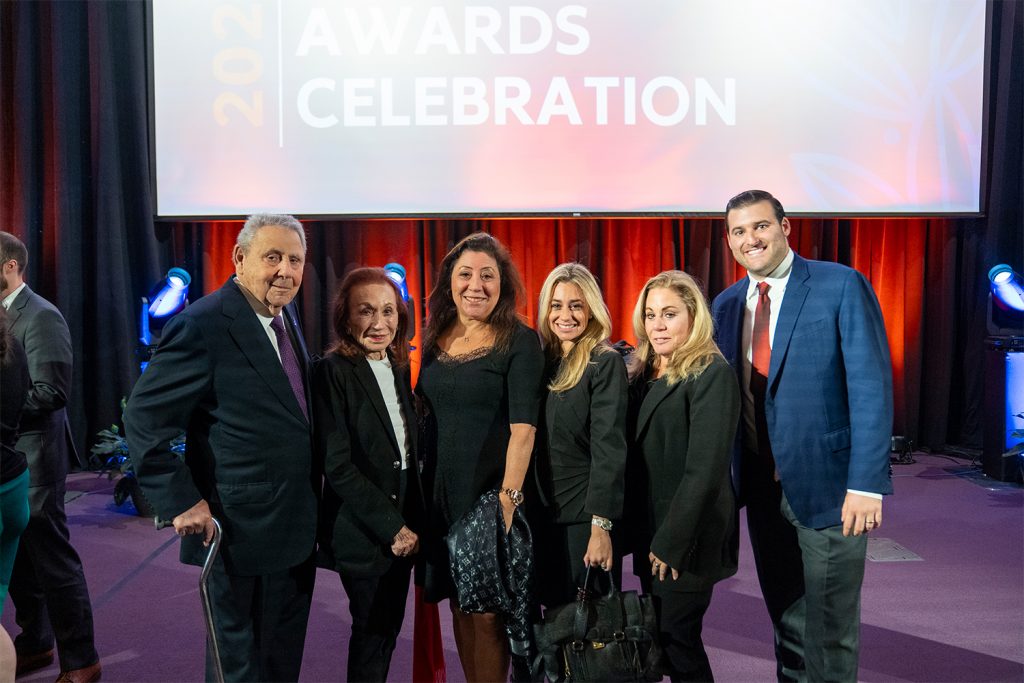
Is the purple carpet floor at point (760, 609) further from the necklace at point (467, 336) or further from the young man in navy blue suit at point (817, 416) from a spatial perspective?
the necklace at point (467, 336)

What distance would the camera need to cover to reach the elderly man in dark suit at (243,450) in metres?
1.91

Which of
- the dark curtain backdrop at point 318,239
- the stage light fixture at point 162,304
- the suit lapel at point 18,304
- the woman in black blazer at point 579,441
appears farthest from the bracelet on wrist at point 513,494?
the dark curtain backdrop at point 318,239

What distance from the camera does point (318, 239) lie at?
600 centimetres

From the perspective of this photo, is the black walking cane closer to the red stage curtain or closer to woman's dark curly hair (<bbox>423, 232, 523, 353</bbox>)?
woman's dark curly hair (<bbox>423, 232, 523, 353</bbox>)

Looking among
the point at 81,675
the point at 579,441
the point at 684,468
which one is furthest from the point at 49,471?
the point at 684,468

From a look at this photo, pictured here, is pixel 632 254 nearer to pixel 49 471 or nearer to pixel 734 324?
pixel 734 324

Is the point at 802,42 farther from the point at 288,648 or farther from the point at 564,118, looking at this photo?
the point at 288,648

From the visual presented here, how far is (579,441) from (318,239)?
4.26 m

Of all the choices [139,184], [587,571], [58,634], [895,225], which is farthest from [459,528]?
[895,225]

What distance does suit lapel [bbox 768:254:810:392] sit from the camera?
2.20m

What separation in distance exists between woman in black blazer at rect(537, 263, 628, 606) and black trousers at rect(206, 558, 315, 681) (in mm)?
645

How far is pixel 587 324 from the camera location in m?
2.23

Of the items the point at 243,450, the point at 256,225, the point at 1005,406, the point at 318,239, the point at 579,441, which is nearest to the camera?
the point at 243,450

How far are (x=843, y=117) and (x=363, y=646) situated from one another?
15.3ft
